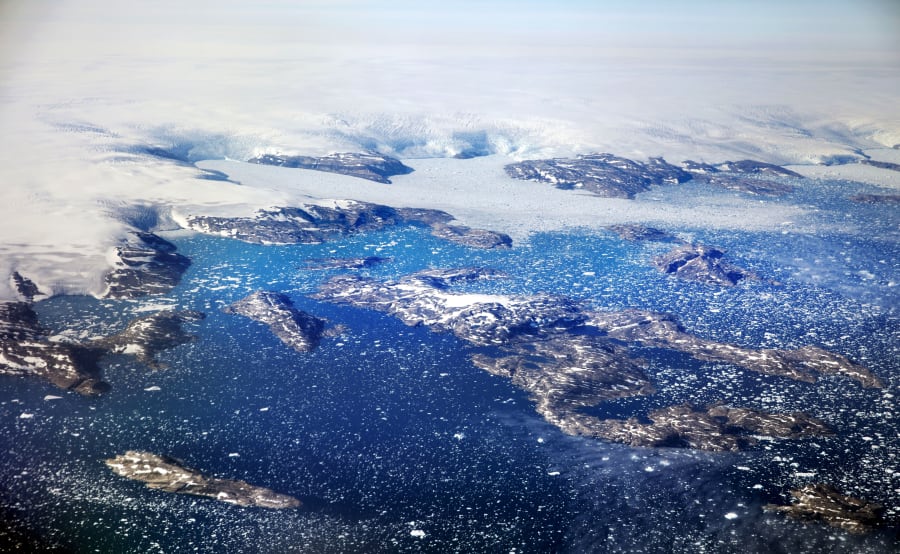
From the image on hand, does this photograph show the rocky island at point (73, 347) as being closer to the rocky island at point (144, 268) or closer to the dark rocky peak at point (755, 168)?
the rocky island at point (144, 268)

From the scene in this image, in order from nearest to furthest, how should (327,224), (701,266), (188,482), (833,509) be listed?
1. (833,509)
2. (188,482)
3. (701,266)
4. (327,224)

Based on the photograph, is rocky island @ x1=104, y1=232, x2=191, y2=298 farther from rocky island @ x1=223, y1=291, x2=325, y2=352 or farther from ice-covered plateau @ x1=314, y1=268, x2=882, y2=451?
ice-covered plateau @ x1=314, y1=268, x2=882, y2=451

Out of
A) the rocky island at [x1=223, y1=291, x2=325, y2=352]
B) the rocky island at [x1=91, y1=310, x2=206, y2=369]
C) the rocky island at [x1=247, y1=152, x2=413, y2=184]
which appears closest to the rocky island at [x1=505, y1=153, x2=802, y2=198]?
the rocky island at [x1=247, y1=152, x2=413, y2=184]

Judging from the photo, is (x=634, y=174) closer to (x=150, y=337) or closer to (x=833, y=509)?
(x=150, y=337)

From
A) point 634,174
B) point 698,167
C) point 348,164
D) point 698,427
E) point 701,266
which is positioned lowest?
point 698,427

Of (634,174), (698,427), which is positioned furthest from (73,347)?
(634,174)

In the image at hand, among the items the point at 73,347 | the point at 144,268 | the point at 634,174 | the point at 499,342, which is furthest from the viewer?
the point at 634,174

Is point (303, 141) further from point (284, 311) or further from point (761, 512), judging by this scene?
point (761, 512)

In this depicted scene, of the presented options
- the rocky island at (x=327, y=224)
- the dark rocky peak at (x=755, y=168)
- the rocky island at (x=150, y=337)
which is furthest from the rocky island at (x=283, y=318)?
the dark rocky peak at (x=755, y=168)
